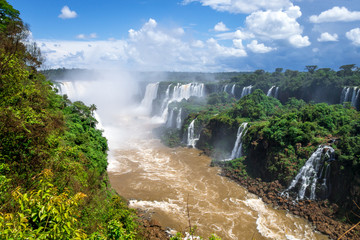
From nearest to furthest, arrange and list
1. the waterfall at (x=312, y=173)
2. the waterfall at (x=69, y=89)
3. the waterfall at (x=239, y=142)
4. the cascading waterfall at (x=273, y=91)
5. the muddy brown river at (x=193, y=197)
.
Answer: the muddy brown river at (x=193, y=197) < the waterfall at (x=312, y=173) < the waterfall at (x=239, y=142) < the cascading waterfall at (x=273, y=91) < the waterfall at (x=69, y=89)

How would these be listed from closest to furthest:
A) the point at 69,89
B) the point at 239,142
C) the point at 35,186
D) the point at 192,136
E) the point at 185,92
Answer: the point at 35,186 → the point at 239,142 → the point at 192,136 → the point at 185,92 → the point at 69,89

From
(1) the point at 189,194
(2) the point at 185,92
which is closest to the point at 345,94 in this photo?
(1) the point at 189,194

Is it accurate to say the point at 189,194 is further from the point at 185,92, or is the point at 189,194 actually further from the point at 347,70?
the point at 347,70

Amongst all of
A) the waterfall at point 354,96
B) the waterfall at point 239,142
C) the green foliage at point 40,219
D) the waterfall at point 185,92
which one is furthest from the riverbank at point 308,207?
the waterfall at point 185,92

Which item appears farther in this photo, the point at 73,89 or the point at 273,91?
the point at 73,89

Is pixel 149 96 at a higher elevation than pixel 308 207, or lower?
higher

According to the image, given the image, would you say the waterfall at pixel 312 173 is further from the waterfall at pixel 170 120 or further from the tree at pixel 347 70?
the tree at pixel 347 70

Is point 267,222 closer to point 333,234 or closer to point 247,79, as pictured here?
point 333,234
